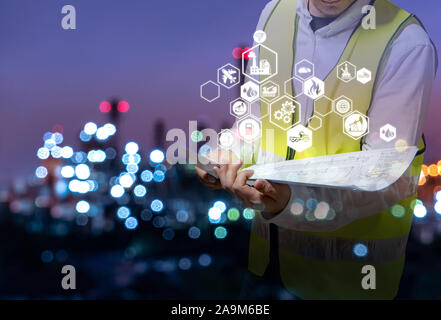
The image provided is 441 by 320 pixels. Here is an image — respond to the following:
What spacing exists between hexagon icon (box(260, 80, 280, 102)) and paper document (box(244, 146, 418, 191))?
0.24m

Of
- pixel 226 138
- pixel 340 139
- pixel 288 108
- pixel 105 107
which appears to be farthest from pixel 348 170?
pixel 105 107

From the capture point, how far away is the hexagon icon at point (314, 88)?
1.09 meters

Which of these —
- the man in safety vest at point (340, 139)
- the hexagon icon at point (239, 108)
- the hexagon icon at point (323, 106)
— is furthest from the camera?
the hexagon icon at point (239, 108)

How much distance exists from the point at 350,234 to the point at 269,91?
1.63 feet

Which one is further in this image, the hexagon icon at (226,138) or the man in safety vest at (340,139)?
the hexagon icon at (226,138)

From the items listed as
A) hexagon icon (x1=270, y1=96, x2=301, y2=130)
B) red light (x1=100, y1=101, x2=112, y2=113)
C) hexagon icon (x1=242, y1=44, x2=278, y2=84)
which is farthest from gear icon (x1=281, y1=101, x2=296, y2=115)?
red light (x1=100, y1=101, x2=112, y2=113)

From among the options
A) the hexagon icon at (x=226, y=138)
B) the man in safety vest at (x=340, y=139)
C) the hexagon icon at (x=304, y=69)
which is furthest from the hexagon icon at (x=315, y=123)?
the hexagon icon at (x=226, y=138)

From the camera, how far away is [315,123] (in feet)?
3.54

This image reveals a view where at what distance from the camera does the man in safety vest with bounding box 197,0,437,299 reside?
3.18ft

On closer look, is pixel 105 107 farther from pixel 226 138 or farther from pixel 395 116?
pixel 395 116

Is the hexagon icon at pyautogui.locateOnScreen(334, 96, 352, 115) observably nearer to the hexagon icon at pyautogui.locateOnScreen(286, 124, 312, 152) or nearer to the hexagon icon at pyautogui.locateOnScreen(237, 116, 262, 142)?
the hexagon icon at pyautogui.locateOnScreen(286, 124, 312, 152)

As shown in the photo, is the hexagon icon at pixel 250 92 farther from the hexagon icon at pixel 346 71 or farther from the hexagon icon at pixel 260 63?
the hexagon icon at pixel 346 71

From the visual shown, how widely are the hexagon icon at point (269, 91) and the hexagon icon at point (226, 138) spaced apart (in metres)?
0.16
